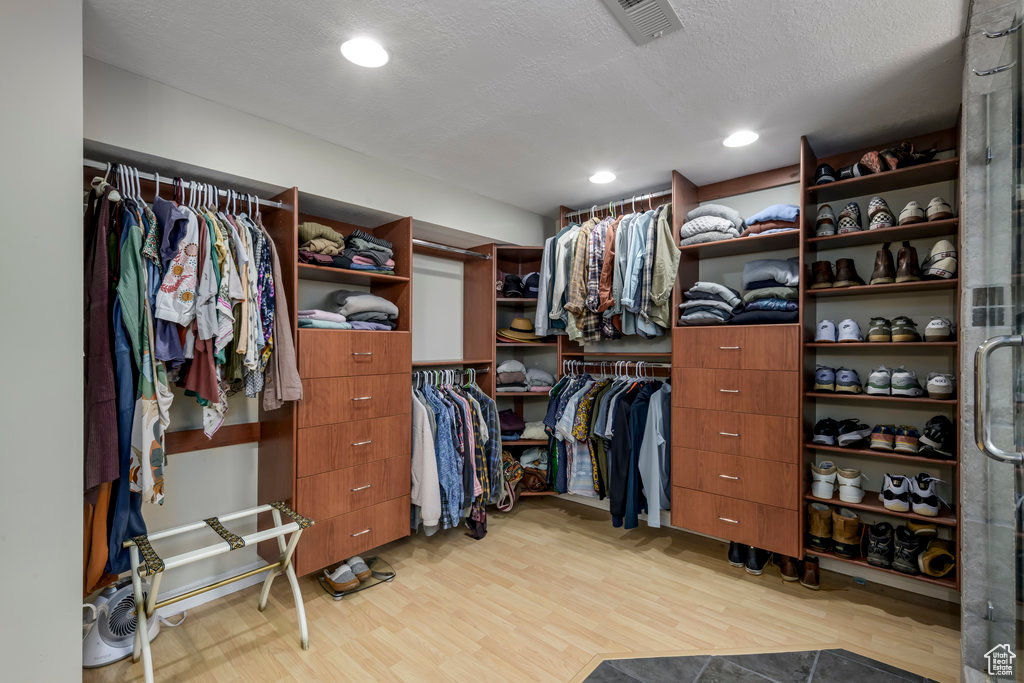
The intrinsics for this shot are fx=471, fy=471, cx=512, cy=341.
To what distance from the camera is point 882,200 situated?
2422mm

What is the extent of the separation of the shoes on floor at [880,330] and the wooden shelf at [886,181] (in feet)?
2.29

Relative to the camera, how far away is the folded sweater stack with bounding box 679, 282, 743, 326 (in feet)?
8.97

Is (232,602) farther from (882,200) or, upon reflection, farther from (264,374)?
(882,200)

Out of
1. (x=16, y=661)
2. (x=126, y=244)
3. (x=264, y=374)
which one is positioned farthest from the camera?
(x=264, y=374)

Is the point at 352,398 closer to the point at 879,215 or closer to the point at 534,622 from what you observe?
the point at 534,622

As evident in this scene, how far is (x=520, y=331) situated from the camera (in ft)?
12.2

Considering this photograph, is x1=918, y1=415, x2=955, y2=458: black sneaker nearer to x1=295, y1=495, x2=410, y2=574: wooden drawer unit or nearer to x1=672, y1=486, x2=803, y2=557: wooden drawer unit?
x1=672, y1=486, x2=803, y2=557: wooden drawer unit

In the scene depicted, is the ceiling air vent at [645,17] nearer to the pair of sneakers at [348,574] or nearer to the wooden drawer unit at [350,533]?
the wooden drawer unit at [350,533]

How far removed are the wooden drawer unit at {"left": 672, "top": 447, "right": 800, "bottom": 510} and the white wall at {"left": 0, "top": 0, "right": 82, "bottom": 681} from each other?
2705 millimetres

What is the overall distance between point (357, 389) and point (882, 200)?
114 inches

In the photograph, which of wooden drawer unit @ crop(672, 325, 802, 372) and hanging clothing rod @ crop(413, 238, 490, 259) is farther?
hanging clothing rod @ crop(413, 238, 490, 259)

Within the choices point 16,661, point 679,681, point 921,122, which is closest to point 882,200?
point 921,122

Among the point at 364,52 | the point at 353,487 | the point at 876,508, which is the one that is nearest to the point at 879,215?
the point at 876,508

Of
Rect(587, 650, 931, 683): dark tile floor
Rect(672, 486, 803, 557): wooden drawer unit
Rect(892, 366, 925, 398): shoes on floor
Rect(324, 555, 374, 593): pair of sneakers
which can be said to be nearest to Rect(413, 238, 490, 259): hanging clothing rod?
Rect(324, 555, 374, 593): pair of sneakers
